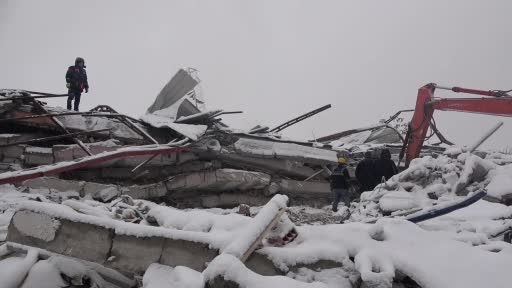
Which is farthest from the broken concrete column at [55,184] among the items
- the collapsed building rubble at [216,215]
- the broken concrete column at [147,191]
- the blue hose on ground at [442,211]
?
the blue hose on ground at [442,211]

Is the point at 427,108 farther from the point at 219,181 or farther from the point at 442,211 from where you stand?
the point at 442,211

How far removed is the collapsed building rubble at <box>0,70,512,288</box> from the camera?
2.15 meters

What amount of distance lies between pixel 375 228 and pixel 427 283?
1.44 feet

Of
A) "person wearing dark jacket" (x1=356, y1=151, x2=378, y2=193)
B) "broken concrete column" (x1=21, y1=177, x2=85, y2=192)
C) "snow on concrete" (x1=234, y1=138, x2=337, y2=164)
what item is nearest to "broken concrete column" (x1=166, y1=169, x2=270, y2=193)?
"snow on concrete" (x1=234, y1=138, x2=337, y2=164)

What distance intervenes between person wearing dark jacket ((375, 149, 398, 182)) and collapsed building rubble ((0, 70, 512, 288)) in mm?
916

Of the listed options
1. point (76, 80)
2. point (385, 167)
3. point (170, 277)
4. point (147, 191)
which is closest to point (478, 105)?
point (385, 167)

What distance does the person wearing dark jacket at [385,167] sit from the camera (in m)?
6.78

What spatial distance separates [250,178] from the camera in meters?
7.49

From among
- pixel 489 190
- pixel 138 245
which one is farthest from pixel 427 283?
pixel 489 190

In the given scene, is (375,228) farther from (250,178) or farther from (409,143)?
(409,143)

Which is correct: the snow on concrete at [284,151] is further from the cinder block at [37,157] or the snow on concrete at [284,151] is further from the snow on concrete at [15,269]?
the snow on concrete at [15,269]

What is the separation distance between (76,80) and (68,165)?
188 inches

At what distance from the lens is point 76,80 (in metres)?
8.67

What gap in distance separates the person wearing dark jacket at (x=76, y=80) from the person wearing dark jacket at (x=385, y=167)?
21.8 feet
